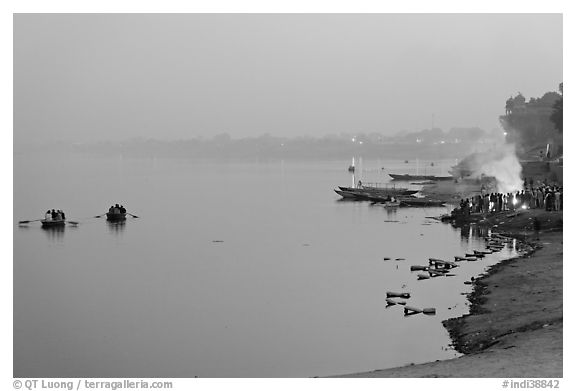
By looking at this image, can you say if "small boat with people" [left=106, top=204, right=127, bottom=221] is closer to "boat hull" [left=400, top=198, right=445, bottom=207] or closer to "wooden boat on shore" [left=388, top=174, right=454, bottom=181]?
"boat hull" [left=400, top=198, right=445, bottom=207]

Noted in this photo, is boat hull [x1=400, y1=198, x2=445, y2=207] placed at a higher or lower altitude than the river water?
higher

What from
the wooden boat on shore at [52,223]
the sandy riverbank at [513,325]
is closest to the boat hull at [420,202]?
the wooden boat on shore at [52,223]

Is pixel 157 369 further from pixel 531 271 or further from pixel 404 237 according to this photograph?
pixel 404 237

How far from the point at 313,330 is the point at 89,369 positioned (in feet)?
26.0

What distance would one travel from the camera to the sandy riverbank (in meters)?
15.8

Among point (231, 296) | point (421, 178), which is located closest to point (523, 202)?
point (231, 296)

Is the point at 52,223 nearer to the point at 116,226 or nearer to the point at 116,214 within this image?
the point at 116,226

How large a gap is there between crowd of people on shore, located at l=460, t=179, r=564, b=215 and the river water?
9.19 ft

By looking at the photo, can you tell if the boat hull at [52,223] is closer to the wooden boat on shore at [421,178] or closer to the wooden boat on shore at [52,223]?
the wooden boat on shore at [52,223]

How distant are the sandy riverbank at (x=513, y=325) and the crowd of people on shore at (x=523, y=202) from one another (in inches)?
259

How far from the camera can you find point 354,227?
199 ft

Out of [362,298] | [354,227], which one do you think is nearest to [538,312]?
[362,298]

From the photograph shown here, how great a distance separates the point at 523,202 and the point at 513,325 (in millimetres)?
29945

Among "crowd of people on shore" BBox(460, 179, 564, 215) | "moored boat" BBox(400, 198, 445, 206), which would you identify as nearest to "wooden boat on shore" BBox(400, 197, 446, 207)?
"moored boat" BBox(400, 198, 445, 206)
